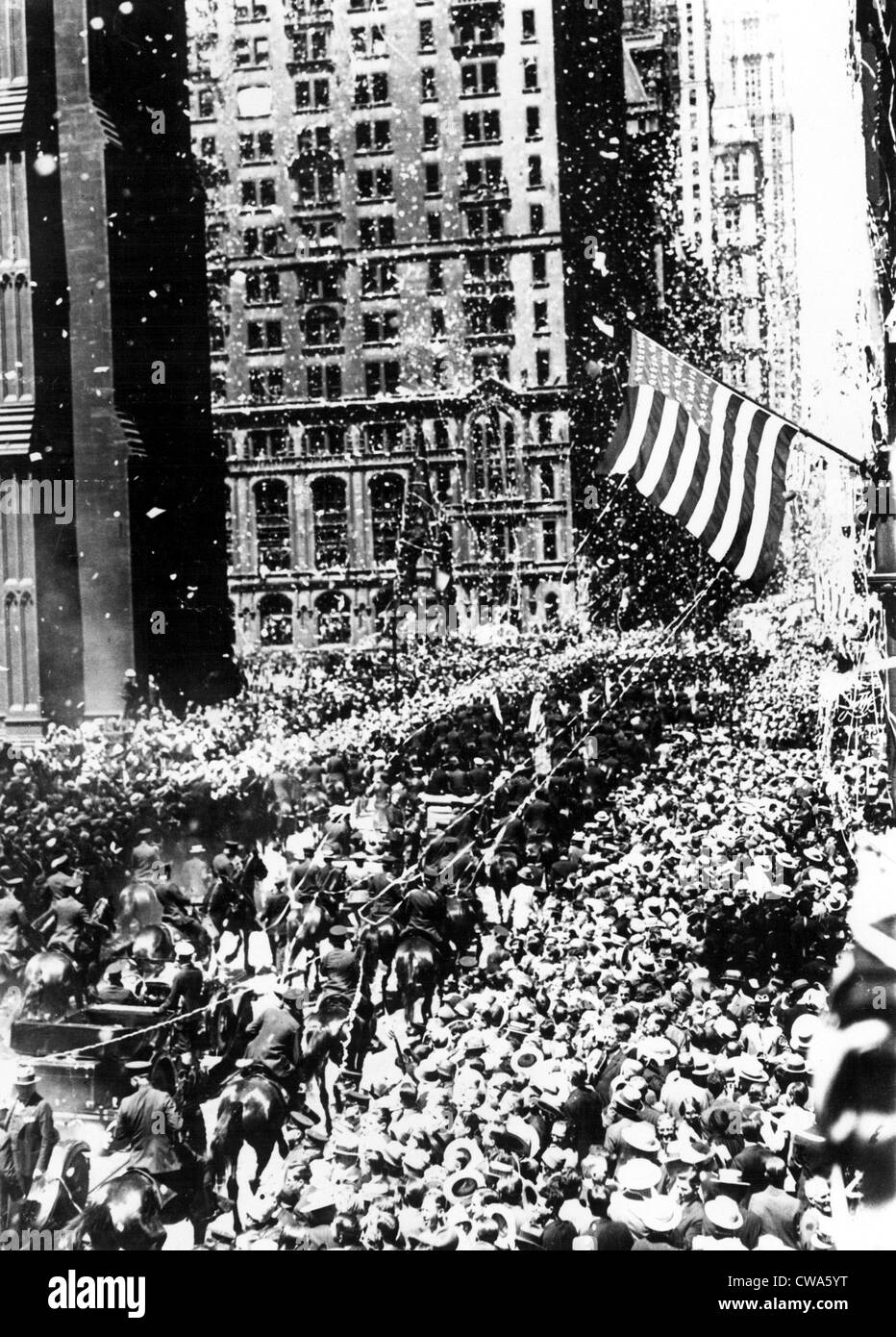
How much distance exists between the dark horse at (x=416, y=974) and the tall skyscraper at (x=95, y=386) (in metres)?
2.65

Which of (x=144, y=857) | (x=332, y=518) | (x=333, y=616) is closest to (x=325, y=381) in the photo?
(x=332, y=518)

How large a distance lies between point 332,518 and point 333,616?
711mm

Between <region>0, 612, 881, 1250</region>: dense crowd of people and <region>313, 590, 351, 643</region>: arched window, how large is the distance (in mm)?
258

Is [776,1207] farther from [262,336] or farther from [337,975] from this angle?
[262,336]

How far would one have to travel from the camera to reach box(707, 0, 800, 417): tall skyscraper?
29.6 feet

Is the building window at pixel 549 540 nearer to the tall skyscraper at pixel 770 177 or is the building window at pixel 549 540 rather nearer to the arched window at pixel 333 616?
the arched window at pixel 333 616

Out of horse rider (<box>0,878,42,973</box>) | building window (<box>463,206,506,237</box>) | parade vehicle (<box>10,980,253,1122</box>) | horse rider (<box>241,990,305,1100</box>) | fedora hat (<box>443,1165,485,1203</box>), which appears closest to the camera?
fedora hat (<box>443,1165,485,1203</box>)

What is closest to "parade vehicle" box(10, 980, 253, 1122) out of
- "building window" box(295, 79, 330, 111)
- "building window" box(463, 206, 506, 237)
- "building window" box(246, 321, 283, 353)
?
"building window" box(246, 321, 283, 353)

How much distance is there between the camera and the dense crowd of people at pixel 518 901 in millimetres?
7398

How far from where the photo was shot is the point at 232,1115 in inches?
303

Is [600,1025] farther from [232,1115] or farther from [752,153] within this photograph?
[752,153]

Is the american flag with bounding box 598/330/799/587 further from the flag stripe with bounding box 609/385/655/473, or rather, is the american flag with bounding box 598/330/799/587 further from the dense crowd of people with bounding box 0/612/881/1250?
the dense crowd of people with bounding box 0/612/881/1250
